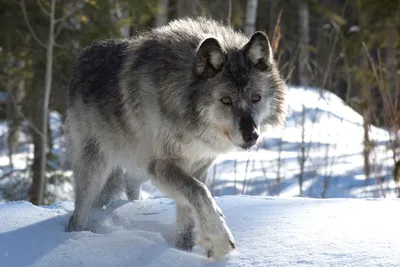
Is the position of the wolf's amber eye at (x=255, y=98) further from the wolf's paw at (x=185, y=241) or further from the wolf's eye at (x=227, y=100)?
the wolf's paw at (x=185, y=241)

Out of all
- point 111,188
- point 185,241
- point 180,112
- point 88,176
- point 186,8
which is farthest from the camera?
point 186,8

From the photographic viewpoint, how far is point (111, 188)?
490cm

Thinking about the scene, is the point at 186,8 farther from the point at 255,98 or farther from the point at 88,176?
the point at 255,98

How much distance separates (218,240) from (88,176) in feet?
5.05

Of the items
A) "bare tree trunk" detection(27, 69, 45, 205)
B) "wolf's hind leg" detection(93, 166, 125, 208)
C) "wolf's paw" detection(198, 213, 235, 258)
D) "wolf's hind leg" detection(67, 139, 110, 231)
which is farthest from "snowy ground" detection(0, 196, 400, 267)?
"bare tree trunk" detection(27, 69, 45, 205)

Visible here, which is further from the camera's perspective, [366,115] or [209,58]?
[366,115]

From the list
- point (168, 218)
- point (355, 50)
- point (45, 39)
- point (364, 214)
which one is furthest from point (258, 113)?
point (45, 39)

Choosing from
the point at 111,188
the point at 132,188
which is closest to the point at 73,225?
the point at 111,188

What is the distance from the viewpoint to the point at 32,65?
9.09 metres

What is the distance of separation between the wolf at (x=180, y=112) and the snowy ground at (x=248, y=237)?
0.64 ft

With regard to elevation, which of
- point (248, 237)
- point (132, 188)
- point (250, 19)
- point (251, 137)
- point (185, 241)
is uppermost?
point (250, 19)

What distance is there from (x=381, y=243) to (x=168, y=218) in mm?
1743

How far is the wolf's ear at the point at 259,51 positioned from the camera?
371cm

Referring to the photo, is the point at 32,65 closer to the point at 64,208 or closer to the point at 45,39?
the point at 45,39
